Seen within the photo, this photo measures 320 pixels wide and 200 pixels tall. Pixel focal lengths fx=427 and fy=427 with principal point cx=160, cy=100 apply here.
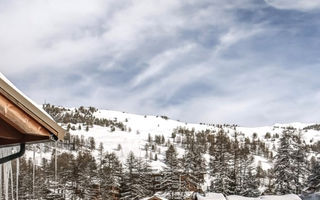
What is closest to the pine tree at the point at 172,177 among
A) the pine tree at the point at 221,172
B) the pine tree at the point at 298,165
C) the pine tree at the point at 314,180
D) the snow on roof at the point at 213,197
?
the pine tree at the point at 221,172

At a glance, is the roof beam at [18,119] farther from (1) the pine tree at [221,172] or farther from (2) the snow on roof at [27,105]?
(1) the pine tree at [221,172]

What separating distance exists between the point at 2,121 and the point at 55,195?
47.1 metres

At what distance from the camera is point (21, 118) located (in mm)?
2354

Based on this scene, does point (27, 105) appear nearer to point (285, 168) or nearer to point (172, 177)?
point (285, 168)

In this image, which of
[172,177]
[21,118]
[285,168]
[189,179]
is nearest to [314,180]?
[285,168]

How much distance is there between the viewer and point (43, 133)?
2443mm

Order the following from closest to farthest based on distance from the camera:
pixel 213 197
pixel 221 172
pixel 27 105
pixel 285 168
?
pixel 27 105
pixel 213 197
pixel 285 168
pixel 221 172

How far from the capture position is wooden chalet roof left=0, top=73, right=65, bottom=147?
2.30m

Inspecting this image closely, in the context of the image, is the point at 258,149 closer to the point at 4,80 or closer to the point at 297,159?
the point at 297,159

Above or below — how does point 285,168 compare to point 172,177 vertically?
above

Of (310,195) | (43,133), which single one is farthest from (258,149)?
(43,133)

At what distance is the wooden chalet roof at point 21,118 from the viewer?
7.55 feet

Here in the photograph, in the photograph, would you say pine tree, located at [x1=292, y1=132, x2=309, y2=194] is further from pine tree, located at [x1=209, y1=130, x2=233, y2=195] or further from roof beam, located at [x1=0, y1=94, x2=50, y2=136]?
roof beam, located at [x1=0, y1=94, x2=50, y2=136]

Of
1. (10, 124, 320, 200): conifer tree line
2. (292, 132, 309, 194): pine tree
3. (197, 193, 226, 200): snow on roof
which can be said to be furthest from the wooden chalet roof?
(292, 132, 309, 194): pine tree
